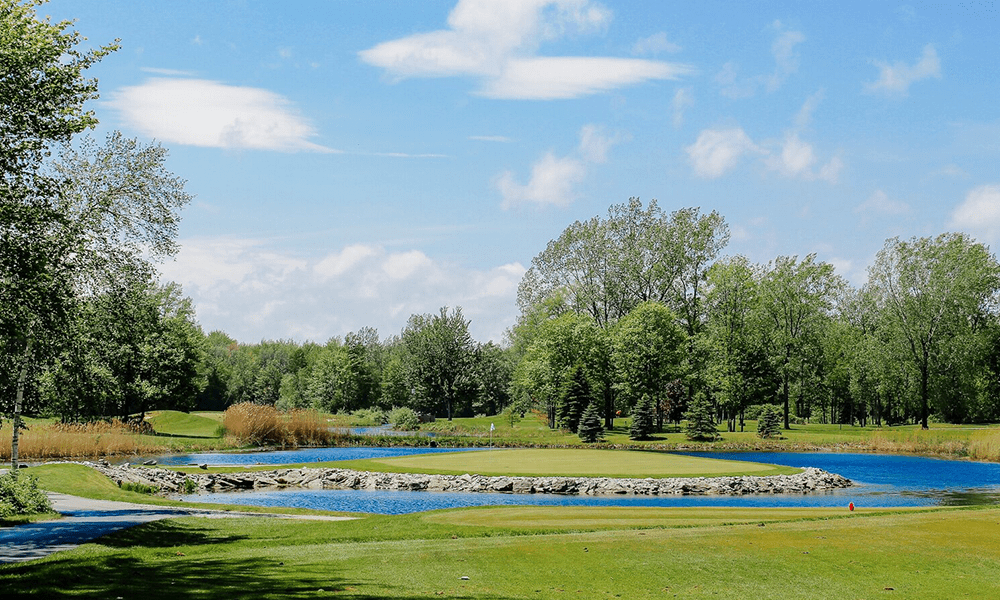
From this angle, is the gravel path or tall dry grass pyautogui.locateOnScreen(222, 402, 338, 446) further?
tall dry grass pyautogui.locateOnScreen(222, 402, 338, 446)

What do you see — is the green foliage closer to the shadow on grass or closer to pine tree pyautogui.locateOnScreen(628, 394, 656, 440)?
pine tree pyautogui.locateOnScreen(628, 394, 656, 440)

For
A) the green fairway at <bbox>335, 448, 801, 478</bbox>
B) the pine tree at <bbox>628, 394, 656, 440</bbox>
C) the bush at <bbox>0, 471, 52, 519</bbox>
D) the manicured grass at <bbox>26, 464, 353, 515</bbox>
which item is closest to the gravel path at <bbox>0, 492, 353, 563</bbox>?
the bush at <bbox>0, 471, 52, 519</bbox>

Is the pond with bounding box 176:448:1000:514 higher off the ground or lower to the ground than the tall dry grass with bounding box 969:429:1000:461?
lower

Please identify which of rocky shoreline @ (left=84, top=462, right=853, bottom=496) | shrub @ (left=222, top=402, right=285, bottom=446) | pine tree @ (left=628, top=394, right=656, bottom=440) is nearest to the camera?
rocky shoreline @ (left=84, top=462, right=853, bottom=496)

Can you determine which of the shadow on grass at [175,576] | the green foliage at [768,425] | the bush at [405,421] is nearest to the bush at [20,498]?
the shadow on grass at [175,576]

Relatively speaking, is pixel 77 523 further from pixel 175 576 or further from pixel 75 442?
pixel 75 442

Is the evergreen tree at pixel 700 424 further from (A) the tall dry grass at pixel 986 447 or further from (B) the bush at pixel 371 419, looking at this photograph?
(B) the bush at pixel 371 419

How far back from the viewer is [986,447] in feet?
147

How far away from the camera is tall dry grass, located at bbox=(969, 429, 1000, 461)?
145ft

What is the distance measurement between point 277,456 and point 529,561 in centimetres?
3541

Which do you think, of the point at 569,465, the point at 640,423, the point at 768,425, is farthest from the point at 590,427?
the point at 569,465

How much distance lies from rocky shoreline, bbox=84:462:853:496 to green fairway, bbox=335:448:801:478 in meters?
0.86

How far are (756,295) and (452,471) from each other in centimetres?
4176

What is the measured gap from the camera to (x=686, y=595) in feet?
33.6
